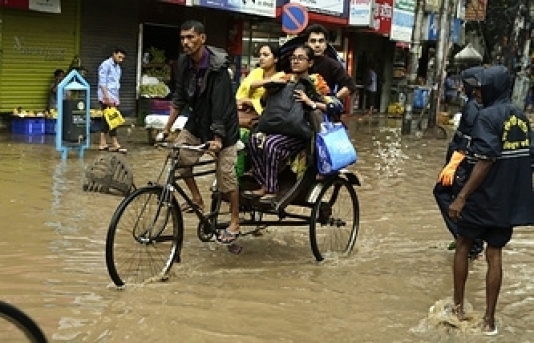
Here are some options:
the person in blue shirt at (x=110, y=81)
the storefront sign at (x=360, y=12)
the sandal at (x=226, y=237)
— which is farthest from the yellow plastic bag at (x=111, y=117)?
the storefront sign at (x=360, y=12)

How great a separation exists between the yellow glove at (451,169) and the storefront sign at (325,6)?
48.9 ft

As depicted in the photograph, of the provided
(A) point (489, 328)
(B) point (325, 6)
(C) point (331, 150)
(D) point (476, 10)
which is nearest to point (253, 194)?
(C) point (331, 150)

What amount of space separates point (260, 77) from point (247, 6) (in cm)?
1183

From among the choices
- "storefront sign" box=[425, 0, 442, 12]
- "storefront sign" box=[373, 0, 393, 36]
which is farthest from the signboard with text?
"storefront sign" box=[425, 0, 442, 12]

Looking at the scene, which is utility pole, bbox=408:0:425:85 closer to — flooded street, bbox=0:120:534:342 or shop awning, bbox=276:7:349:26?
shop awning, bbox=276:7:349:26

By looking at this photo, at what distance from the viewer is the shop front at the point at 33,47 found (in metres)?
14.0

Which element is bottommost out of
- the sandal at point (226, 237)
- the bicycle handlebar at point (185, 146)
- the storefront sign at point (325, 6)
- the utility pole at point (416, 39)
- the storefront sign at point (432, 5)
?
the sandal at point (226, 237)

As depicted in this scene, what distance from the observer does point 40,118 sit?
45.5 feet

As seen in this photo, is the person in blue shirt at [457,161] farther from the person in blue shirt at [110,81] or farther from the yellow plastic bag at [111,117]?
the person in blue shirt at [110,81]

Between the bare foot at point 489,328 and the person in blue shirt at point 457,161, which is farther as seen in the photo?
the person in blue shirt at point 457,161

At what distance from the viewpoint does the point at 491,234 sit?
194 inches

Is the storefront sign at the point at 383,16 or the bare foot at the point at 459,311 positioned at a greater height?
the storefront sign at the point at 383,16

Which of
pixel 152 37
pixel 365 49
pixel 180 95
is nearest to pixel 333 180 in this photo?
pixel 180 95

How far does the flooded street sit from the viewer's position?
15.8 feet
